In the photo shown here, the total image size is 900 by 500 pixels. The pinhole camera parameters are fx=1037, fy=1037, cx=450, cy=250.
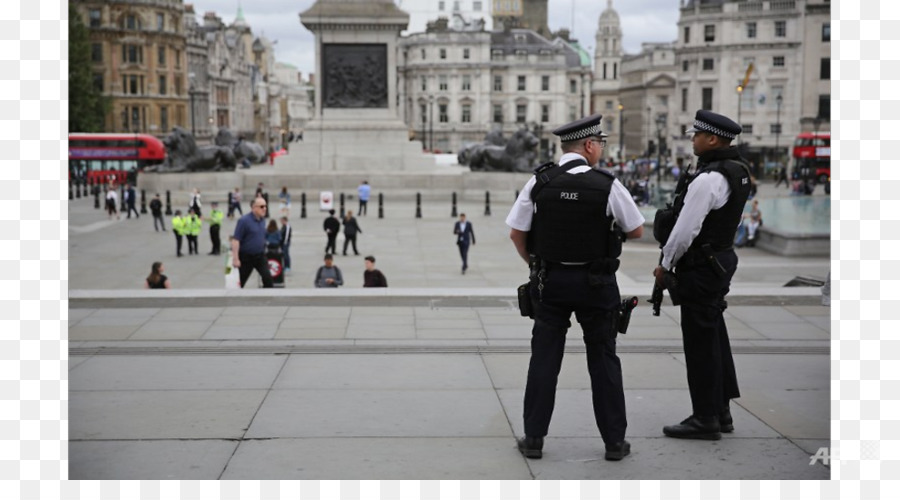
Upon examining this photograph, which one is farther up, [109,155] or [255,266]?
[109,155]

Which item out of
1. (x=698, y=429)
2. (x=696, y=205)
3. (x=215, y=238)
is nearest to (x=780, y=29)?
(x=215, y=238)

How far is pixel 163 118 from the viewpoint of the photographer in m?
101

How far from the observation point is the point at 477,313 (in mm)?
10930

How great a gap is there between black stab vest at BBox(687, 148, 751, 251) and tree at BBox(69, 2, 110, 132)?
213 ft

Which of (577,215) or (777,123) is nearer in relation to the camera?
(577,215)

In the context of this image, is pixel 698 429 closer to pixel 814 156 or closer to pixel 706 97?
pixel 814 156

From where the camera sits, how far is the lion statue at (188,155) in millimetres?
46156

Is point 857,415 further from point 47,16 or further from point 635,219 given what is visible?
point 47,16

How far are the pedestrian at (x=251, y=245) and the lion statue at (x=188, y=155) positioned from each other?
107 feet

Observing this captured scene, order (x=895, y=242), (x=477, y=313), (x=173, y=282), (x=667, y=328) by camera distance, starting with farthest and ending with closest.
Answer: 1. (x=173, y=282)
2. (x=477, y=313)
3. (x=667, y=328)
4. (x=895, y=242)

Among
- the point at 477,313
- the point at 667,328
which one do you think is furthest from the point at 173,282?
the point at 667,328

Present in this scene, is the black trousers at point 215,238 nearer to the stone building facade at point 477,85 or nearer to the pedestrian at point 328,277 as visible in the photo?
the pedestrian at point 328,277

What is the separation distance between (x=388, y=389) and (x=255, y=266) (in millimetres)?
7806

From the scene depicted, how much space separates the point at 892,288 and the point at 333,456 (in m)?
2.93
